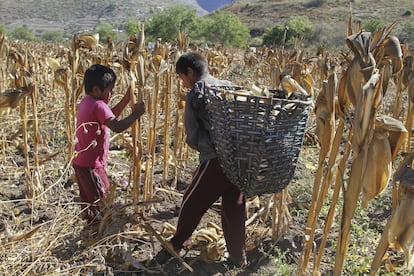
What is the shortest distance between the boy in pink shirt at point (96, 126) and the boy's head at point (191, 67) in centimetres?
33

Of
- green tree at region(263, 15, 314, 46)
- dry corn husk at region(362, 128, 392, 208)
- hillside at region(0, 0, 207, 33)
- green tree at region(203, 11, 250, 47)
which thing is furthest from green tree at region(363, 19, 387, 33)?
hillside at region(0, 0, 207, 33)

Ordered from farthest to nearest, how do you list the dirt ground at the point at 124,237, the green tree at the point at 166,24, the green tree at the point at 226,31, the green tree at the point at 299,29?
the green tree at the point at 166,24 → the green tree at the point at 226,31 → the green tree at the point at 299,29 → the dirt ground at the point at 124,237

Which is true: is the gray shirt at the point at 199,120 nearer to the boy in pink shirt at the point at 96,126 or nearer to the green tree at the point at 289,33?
the boy in pink shirt at the point at 96,126

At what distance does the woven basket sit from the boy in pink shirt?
641 mm

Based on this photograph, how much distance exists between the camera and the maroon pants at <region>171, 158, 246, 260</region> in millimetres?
2695

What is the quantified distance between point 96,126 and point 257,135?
1.22 meters

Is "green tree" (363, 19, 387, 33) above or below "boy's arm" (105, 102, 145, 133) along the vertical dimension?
above

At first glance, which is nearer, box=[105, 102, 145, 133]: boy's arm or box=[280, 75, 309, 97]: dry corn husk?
box=[280, 75, 309, 97]: dry corn husk

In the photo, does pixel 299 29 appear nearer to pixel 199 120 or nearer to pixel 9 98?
pixel 199 120

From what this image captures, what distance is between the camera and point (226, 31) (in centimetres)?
4744

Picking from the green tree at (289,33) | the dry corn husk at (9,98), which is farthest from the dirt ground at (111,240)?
the green tree at (289,33)

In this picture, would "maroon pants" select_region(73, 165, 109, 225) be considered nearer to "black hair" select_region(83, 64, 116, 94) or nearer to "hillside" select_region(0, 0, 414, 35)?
"black hair" select_region(83, 64, 116, 94)

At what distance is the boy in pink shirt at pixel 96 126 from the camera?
268cm

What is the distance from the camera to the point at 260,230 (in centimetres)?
321
